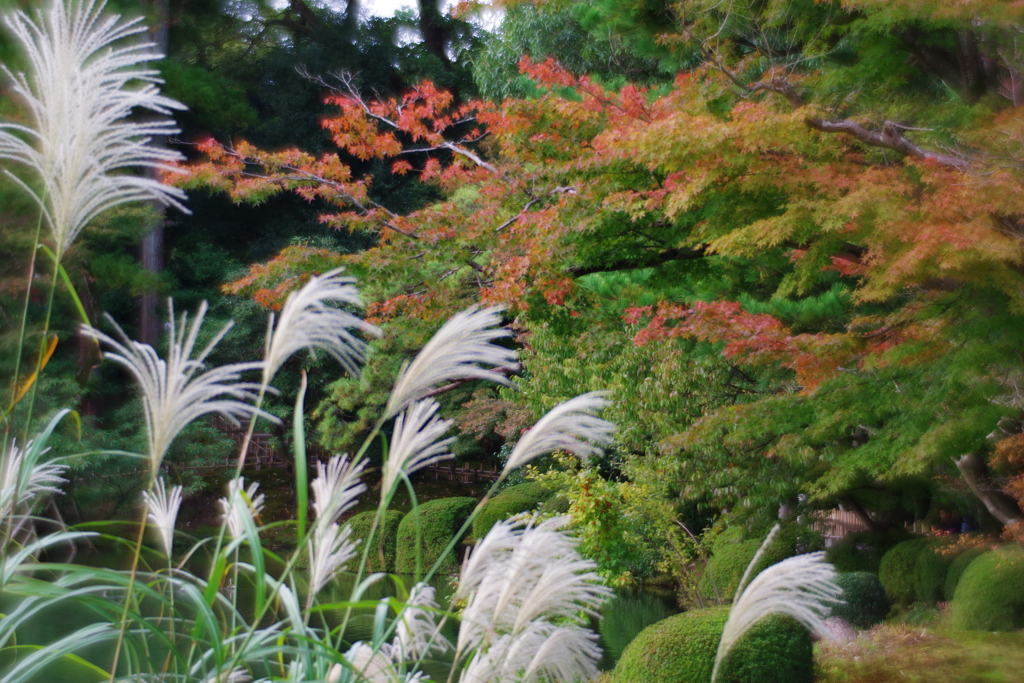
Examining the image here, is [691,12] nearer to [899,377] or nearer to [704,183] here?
[704,183]

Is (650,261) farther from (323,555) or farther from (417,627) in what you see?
(323,555)

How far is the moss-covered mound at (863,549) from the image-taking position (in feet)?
29.5

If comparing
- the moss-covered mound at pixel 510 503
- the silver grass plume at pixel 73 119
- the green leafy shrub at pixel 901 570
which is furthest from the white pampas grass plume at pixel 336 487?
the moss-covered mound at pixel 510 503

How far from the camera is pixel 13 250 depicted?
1048cm

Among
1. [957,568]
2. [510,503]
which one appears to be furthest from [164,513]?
[510,503]

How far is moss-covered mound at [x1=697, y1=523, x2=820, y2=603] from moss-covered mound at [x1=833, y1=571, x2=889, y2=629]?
2.09ft

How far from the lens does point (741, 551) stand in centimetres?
882

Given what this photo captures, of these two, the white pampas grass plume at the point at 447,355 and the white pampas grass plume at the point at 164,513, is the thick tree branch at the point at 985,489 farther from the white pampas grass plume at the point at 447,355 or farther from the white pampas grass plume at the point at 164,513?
the white pampas grass plume at the point at 164,513

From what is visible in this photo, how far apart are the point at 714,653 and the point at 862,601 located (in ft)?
12.0

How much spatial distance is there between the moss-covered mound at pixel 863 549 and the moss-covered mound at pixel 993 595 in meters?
2.08

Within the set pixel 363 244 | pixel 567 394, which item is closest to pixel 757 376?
pixel 567 394

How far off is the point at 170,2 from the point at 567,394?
11.1m

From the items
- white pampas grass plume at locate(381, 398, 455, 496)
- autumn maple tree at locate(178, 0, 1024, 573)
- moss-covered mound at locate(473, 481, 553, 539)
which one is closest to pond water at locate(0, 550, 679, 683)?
moss-covered mound at locate(473, 481, 553, 539)

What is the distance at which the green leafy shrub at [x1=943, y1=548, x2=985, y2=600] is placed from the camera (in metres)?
7.50
